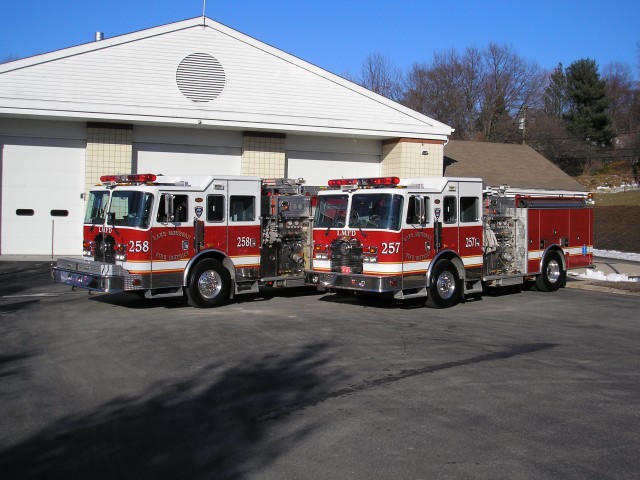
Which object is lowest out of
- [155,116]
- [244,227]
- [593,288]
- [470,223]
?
[593,288]

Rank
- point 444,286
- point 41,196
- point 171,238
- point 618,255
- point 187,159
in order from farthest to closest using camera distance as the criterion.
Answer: point 618,255, point 187,159, point 41,196, point 444,286, point 171,238

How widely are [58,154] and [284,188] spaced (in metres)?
10.1

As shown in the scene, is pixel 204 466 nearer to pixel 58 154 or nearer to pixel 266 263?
pixel 266 263

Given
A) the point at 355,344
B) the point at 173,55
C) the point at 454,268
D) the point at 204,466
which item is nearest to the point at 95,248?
the point at 355,344

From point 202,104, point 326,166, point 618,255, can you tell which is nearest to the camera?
point 202,104

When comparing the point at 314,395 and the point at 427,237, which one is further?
the point at 427,237

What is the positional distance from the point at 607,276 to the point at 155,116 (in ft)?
48.9

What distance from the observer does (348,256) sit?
46.1 ft

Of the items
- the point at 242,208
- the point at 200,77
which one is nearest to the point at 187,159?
the point at 200,77

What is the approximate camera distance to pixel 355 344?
33.3 feet

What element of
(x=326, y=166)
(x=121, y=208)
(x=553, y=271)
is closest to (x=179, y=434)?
(x=121, y=208)

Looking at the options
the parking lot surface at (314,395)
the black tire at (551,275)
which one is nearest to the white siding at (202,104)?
the black tire at (551,275)

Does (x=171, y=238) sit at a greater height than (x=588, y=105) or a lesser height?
lesser

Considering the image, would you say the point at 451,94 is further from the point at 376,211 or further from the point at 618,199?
the point at 376,211
